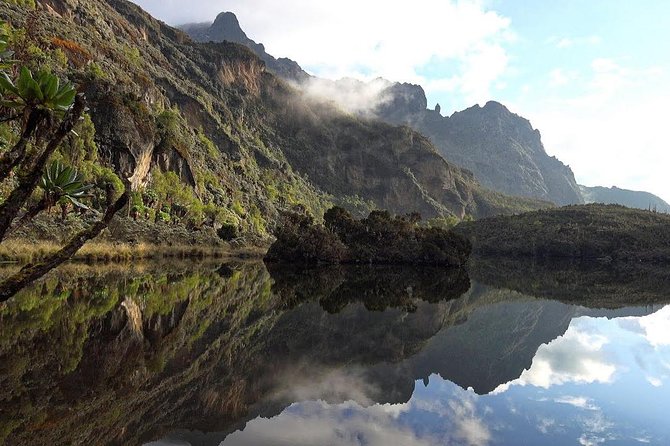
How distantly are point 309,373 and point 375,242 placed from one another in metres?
65.5

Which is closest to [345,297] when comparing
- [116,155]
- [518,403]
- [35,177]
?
[518,403]

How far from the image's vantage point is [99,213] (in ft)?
255

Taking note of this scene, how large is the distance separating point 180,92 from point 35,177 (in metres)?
176

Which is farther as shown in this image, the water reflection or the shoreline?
the shoreline

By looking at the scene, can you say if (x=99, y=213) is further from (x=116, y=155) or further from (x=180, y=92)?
(x=180, y=92)

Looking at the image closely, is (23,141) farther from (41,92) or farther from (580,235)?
(580,235)

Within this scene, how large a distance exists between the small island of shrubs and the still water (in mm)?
43597

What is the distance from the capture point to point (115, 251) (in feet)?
197

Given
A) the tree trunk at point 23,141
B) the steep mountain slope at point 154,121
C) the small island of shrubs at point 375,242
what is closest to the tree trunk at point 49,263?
the tree trunk at point 23,141

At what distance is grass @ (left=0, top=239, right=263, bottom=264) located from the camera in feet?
144

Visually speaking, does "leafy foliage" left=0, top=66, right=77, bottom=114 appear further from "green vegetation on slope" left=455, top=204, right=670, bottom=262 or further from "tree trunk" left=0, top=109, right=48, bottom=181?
"green vegetation on slope" left=455, top=204, right=670, bottom=262

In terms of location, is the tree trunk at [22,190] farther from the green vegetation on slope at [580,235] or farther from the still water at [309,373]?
the green vegetation on slope at [580,235]

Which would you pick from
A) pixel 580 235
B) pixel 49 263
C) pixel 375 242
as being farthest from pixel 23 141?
pixel 580 235

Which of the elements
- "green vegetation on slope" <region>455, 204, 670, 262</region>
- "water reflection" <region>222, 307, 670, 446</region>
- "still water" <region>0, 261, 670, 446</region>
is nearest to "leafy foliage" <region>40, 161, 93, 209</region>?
"still water" <region>0, 261, 670, 446</region>
